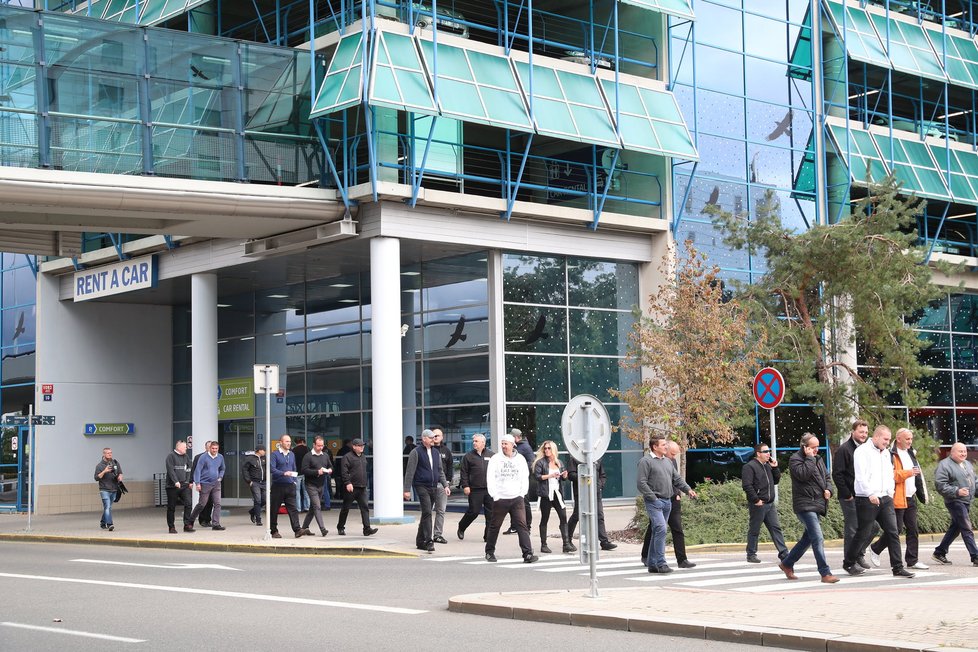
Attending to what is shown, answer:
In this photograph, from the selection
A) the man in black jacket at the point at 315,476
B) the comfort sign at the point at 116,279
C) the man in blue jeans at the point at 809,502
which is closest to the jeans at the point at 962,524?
the man in blue jeans at the point at 809,502

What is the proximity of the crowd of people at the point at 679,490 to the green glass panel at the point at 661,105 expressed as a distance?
1113 centimetres

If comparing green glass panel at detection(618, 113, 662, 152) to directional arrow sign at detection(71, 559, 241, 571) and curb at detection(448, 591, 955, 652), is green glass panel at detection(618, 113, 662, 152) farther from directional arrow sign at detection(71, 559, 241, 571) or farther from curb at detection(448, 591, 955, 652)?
curb at detection(448, 591, 955, 652)

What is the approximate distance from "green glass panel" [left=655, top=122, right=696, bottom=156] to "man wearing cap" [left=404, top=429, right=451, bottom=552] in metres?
11.8

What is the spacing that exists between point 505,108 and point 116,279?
12219 millimetres

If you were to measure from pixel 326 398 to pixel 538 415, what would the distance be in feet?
21.7

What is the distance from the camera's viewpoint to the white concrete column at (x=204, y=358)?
101 feet

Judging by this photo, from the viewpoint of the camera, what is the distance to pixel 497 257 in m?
28.9

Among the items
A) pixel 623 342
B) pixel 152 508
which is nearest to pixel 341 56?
pixel 623 342

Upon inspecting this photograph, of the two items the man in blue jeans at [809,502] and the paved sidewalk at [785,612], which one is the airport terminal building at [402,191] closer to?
the man in blue jeans at [809,502]

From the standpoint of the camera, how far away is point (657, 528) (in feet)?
52.5

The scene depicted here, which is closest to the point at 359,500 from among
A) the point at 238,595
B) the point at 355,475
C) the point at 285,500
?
the point at 355,475

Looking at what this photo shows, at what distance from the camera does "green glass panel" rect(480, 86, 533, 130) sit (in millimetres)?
27391

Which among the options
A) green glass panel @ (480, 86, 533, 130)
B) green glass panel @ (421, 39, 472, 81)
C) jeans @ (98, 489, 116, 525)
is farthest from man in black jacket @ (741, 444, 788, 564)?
jeans @ (98, 489, 116, 525)

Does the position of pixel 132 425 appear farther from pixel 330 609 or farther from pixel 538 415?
pixel 330 609
